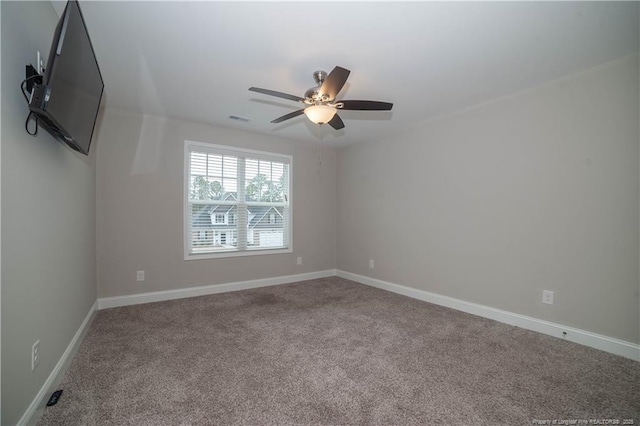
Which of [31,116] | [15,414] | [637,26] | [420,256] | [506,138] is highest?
[637,26]

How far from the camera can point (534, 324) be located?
286 centimetres

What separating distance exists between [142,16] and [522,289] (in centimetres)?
397

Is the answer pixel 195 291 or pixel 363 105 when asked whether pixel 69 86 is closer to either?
pixel 363 105

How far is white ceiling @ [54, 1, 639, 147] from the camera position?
1.85m

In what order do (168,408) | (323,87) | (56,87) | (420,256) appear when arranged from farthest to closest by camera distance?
(420,256)
(323,87)
(168,408)
(56,87)

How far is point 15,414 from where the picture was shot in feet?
4.50

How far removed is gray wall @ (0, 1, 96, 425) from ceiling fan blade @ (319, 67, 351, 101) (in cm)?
168

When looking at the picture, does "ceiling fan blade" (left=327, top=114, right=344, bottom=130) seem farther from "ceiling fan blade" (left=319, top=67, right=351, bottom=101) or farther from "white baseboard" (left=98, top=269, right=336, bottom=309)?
"white baseboard" (left=98, top=269, right=336, bottom=309)

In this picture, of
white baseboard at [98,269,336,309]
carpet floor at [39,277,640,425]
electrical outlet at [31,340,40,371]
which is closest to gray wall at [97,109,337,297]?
white baseboard at [98,269,336,309]

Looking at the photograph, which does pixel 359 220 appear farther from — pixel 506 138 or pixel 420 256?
pixel 506 138

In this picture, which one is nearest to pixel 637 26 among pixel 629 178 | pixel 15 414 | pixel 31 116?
pixel 629 178

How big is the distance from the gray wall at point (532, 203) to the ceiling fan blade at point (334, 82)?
2.01 meters

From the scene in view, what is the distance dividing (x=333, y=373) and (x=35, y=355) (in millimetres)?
1757

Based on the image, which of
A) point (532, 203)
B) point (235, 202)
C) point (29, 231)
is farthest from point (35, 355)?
point (532, 203)
